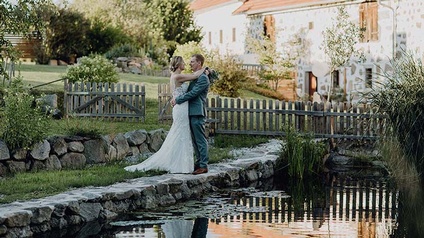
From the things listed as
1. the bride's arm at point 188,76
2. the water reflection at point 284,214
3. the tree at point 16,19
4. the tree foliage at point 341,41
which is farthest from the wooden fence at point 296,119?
the tree foliage at point 341,41

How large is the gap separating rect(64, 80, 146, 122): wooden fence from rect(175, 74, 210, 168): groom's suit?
21.7 feet

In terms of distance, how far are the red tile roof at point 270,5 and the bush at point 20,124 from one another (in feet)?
63.8

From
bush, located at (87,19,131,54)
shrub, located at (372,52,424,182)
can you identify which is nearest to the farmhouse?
bush, located at (87,19,131,54)

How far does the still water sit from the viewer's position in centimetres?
1062

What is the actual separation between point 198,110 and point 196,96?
0.24 m

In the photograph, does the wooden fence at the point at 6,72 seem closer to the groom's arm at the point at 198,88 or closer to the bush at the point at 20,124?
the bush at the point at 20,124

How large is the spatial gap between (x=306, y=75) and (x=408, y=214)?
74.1 feet

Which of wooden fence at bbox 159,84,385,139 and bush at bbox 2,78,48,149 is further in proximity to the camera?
wooden fence at bbox 159,84,385,139

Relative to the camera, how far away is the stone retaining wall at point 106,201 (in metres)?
10.1

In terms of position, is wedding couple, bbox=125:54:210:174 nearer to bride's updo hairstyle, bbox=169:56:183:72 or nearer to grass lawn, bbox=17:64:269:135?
bride's updo hairstyle, bbox=169:56:183:72

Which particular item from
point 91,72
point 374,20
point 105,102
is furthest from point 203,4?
point 105,102

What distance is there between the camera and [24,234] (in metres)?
10.0

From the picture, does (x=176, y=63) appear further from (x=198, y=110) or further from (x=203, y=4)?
(x=203, y=4)

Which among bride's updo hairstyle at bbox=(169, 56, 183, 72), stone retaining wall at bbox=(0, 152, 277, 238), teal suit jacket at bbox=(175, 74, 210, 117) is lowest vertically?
stone retaining wall at bbox=(0, 152, 277, 238)
